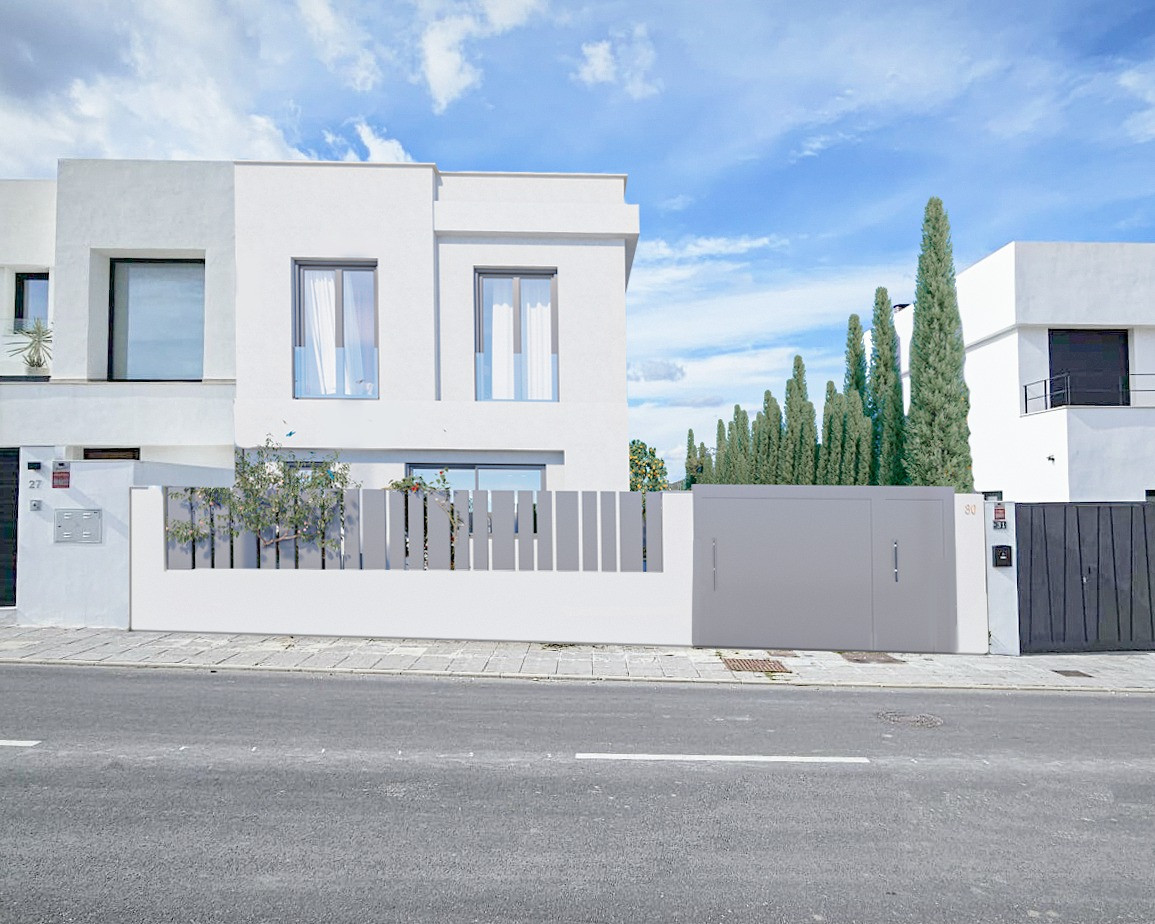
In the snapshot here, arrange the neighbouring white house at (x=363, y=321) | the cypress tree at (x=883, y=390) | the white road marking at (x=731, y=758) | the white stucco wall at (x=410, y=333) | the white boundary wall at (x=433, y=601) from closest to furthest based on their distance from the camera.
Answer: the white road marking at (x=731, y=758) → the white boundary wall at (x=433, y=601) → the white stucco wall at (x=410, y=333) → the neighbouring white house at (x=363, y=321) → the cypress tree at (x=883, y=390)

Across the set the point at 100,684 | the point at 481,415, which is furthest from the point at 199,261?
the point at 100,684

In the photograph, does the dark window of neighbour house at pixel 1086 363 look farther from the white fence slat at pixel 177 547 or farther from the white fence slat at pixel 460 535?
the white fence slat at pixel 177 547

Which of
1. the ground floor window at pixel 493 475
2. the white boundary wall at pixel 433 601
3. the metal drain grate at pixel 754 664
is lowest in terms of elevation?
the metal drain grate at pixel 754 664

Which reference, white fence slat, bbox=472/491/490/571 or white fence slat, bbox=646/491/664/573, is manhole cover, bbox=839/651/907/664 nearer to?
white fence slat, bbox=646/491/664/573

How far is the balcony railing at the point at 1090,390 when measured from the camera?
19.9m

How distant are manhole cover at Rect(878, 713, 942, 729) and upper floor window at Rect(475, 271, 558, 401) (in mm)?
9652

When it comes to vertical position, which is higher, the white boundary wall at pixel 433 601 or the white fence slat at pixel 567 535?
the white fence slat at pixel 567 535

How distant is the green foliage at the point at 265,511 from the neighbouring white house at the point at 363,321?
339 centimetres

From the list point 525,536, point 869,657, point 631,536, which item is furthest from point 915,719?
point 525,536

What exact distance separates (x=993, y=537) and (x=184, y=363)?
15726mm

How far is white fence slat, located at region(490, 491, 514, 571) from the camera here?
38.3ft

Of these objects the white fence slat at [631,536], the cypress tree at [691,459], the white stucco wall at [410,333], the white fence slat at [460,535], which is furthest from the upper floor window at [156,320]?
the cypress tree at [691,459]

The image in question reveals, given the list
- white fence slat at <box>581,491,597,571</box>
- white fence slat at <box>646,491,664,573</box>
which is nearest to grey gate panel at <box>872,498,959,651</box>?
white fence slat at <box>646,491,664,573</box>

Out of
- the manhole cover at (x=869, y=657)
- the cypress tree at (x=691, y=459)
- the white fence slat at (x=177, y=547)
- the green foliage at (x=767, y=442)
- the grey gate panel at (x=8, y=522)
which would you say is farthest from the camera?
the cypress tree at (x=691, y=459)
